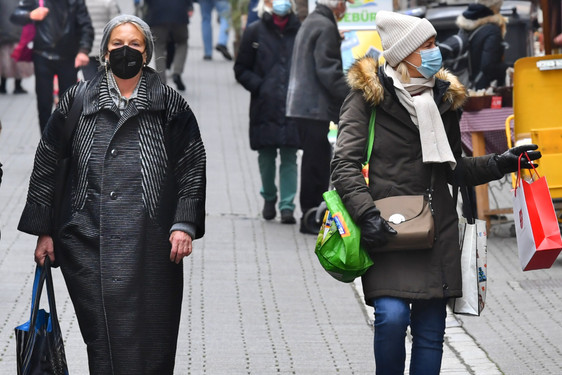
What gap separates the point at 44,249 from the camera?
544 cm

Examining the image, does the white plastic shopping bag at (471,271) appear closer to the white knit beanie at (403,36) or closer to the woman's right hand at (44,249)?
the white knit beanie at (403,36)

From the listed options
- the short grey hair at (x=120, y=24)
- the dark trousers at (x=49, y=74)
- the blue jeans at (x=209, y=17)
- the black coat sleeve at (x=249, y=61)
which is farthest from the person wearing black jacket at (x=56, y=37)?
the blue jeans at (x=209, y=17)

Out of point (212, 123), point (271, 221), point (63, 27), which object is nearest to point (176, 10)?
point (212, 123)

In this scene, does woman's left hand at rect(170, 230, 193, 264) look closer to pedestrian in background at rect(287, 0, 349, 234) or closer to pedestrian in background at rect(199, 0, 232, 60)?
pedestrian in background at rect(287, 0, 349, 234)

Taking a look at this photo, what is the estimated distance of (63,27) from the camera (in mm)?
13336

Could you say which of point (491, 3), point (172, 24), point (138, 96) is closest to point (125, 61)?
point (138, 96)

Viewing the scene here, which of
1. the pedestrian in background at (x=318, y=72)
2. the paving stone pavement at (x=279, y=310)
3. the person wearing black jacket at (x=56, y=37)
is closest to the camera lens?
the paving stone pavement at (x=279, y=310)

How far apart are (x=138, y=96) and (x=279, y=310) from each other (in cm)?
318

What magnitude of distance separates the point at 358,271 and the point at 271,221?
6160 millimetres

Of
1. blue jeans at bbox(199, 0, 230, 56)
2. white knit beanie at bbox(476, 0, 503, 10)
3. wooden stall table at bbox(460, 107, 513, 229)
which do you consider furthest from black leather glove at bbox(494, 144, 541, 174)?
blue jeans at bbox(199, 0, 230, 56)

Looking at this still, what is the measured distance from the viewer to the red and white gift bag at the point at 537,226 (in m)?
5.46

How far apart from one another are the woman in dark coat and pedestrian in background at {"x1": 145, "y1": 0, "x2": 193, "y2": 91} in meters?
12.5

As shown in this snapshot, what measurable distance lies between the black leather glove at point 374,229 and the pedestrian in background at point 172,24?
12.9 meters

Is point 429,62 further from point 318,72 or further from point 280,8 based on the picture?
point 280,8
